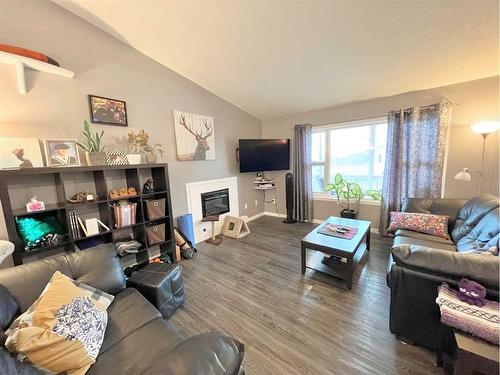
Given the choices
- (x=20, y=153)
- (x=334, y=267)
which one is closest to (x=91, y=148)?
(x=20, y=153)

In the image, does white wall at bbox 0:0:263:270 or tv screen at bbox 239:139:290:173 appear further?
tv screen at bbox 239:139:290:173

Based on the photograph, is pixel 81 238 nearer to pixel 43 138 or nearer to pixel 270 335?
pixel 43 138

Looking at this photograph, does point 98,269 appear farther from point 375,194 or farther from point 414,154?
point 414,154

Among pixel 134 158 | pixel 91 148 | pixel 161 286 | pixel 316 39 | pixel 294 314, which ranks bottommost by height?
pixel 294 314

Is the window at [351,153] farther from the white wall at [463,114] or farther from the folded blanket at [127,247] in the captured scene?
the folded blanket at [127,247]

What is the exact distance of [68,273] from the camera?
1.39 m

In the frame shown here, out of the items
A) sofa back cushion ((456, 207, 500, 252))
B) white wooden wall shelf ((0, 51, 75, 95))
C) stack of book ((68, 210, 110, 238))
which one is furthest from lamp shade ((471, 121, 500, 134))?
white wooden wall shelf ((0, 51, 75, 95))

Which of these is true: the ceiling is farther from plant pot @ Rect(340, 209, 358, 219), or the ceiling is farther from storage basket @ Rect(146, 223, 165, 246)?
storage basket @ Rect(146, 223, 165, 246)

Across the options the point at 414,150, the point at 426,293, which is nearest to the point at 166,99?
the point at 426,293

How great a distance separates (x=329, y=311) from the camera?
1.90 meters

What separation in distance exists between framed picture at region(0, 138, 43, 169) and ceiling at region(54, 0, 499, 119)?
1.47 meters

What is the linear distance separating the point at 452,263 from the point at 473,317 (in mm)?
298

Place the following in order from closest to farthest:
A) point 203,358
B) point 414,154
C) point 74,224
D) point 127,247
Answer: point 203,358 < point 74,224 < point 127,247 < point 414,154

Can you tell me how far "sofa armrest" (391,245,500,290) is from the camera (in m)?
1.16
